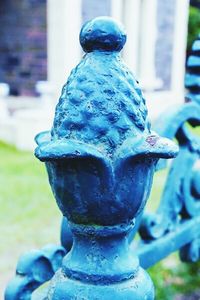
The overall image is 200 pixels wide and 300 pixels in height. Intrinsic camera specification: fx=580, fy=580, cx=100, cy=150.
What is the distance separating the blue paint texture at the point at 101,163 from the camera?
30.2 inches

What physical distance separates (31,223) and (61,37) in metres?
5.25

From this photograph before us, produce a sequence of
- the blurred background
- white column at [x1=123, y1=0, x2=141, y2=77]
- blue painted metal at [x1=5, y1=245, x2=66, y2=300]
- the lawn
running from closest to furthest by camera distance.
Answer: blue painted metal at [x1=5, y1=245, x2=66, y2=300] → the lawn → the blurred background → white column at [x1=123, y1=0, x2=141, y2=77]

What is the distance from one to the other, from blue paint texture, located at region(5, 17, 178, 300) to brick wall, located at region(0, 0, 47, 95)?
9.33m

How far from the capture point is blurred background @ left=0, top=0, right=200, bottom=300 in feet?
15.7

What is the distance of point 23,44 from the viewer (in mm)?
10500

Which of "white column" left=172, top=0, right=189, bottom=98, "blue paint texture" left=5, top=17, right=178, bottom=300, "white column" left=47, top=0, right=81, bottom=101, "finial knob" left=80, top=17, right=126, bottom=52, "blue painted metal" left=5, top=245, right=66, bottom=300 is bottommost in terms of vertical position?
"white column" left=172, top=0, right=189, bottom=98

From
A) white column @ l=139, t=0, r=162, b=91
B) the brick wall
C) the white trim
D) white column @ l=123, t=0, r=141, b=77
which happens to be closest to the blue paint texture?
the brick wall

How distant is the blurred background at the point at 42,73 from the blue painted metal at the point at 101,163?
2673 mm

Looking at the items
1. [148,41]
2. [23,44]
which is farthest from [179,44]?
[23,44]

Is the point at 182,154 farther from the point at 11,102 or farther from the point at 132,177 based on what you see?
the point at 11,102

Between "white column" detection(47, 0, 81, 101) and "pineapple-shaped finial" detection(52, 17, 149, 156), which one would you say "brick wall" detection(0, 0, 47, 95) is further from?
"pineapple-shaped finial" detection(52, 17, 149, 156)

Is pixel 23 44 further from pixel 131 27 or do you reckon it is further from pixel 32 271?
pixel 32 271

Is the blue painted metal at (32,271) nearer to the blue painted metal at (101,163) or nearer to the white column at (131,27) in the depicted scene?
the blue painted metal at (101,163)

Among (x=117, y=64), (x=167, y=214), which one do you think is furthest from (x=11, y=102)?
(x=117, y=64)
